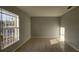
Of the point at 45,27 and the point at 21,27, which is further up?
the point at 45,27

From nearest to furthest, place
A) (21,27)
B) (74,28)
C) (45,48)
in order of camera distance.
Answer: (45,48) → (74,28) → (21,27)

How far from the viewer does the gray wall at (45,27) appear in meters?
12.0

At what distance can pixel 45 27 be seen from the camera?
12.1 metres

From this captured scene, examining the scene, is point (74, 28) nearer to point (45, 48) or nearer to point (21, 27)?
point (45, 48)

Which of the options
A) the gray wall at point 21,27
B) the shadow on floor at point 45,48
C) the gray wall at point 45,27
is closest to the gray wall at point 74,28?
the shadow on floor at point 45,48

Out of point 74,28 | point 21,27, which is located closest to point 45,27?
point 21,27

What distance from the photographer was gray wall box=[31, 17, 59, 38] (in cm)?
1196

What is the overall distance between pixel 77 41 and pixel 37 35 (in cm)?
665

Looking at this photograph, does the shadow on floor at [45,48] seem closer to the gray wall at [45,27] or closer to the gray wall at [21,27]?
the gray wall at [21,27]

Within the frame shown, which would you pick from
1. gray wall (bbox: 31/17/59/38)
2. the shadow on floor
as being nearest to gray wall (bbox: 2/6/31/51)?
the shadow on floor
